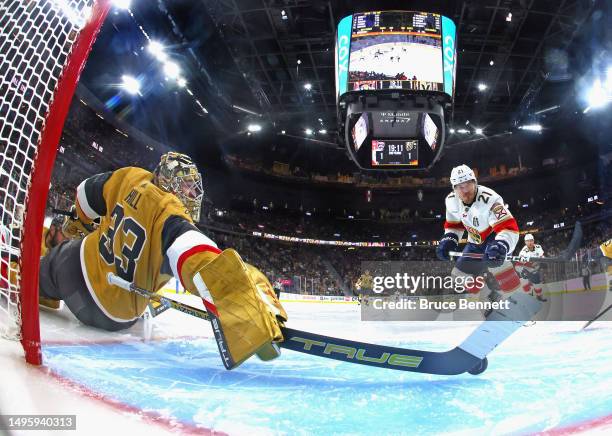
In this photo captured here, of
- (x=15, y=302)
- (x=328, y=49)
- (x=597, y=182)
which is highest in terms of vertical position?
(x=328, y=49)

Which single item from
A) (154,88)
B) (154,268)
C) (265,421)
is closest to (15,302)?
(154,268)

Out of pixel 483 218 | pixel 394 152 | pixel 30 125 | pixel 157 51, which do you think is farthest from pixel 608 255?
pixel 157 51

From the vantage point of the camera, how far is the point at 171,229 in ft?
4.40

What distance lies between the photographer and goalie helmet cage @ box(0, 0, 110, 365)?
3.11ft

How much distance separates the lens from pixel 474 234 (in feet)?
11.0

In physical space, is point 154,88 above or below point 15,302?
above

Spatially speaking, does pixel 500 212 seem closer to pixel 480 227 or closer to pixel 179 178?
pixel 480 227

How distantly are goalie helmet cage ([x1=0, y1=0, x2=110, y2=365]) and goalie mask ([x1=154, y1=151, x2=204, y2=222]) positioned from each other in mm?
622

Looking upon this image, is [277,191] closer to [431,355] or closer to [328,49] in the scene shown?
[328,49]

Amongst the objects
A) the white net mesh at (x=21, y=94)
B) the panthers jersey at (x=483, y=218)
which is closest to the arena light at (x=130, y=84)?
the panthers jersey at (x=483, y=218)

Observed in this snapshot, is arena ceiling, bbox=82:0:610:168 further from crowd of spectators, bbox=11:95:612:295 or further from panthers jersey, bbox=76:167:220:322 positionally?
panthers jersey, bbox=76:167:220:322

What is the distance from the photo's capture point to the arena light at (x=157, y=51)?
920 centimetres

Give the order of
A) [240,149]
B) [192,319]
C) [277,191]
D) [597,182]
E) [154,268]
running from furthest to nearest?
1. [277,191]
2. [240,149]
3. [597,182]
4. [192,319]
5. [154,268]

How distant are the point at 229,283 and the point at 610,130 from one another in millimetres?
16692
